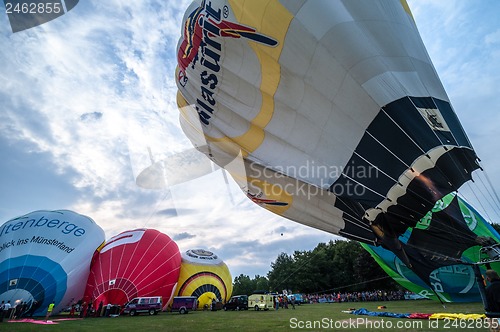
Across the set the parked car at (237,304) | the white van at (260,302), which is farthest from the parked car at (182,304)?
the white van at (260,302)

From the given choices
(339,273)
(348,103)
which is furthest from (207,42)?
(339,273)

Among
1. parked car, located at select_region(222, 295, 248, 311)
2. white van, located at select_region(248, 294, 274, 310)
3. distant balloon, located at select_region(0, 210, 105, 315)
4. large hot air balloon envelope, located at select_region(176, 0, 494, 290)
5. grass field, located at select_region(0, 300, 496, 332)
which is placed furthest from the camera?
parked car, located at select_region(222, 295, 248, 311)

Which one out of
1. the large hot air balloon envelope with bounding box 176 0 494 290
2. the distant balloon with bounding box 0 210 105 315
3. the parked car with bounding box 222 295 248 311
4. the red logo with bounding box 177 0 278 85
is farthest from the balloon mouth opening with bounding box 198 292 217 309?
the red logo with bounding box 177 0 278 85

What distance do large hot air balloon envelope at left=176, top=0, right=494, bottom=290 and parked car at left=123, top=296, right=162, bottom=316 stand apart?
8.94 meters

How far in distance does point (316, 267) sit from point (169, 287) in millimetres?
33249

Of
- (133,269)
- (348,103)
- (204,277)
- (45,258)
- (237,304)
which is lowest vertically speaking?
(237,304)

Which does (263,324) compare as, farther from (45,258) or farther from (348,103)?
(45,258)

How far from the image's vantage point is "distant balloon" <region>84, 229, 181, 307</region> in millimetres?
12430

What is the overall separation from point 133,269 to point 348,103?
11078 millimetres

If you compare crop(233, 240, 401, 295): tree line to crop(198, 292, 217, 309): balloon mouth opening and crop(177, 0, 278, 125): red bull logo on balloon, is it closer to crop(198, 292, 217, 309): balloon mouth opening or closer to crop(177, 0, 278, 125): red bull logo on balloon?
crop(198, 292, 217, 309): balloon mouth opening

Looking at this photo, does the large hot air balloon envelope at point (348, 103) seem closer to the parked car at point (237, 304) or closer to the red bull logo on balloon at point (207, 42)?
the red bull logo on balloon at point (207, 42)

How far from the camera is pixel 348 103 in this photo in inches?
214

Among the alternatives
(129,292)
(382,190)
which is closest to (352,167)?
(382,190)

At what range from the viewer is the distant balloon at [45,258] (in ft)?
38.1
